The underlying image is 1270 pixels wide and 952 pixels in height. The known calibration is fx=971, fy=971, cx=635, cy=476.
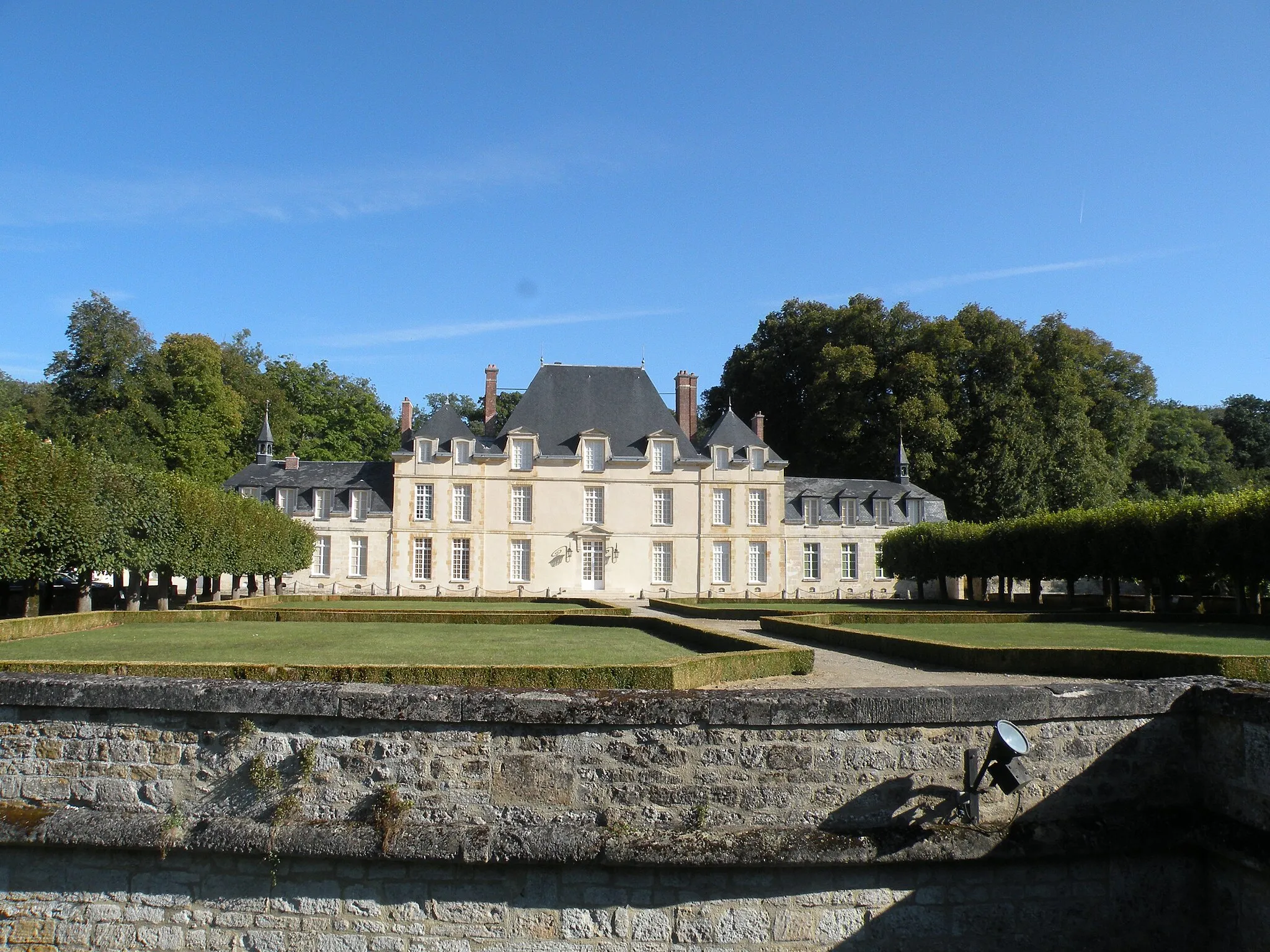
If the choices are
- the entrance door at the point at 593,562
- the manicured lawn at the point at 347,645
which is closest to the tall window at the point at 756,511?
the entrance door at the point at 593,562

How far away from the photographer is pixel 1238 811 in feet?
17.2

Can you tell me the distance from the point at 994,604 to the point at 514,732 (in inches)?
1039

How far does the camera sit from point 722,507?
40.7m

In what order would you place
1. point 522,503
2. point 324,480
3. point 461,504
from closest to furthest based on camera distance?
point 461,504, point 522,503, point 324,480

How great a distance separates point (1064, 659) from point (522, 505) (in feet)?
103

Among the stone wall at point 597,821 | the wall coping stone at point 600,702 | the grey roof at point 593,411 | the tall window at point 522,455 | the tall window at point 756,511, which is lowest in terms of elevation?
the stone wall at point 597,821

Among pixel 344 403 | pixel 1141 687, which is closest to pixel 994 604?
pixel 1141 687

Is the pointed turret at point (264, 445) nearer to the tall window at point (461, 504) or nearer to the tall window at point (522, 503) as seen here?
the tall window at point (461, 504)

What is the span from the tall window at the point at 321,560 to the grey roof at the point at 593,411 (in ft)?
27.7

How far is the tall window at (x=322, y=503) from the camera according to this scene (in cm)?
3969

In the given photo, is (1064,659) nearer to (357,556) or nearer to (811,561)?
Result: (811,561)

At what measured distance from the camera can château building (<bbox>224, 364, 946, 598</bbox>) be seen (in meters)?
39.7

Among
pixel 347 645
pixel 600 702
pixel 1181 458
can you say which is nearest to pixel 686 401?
pixel 1181 458

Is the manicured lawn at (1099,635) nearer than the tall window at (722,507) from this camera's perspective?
Yes
